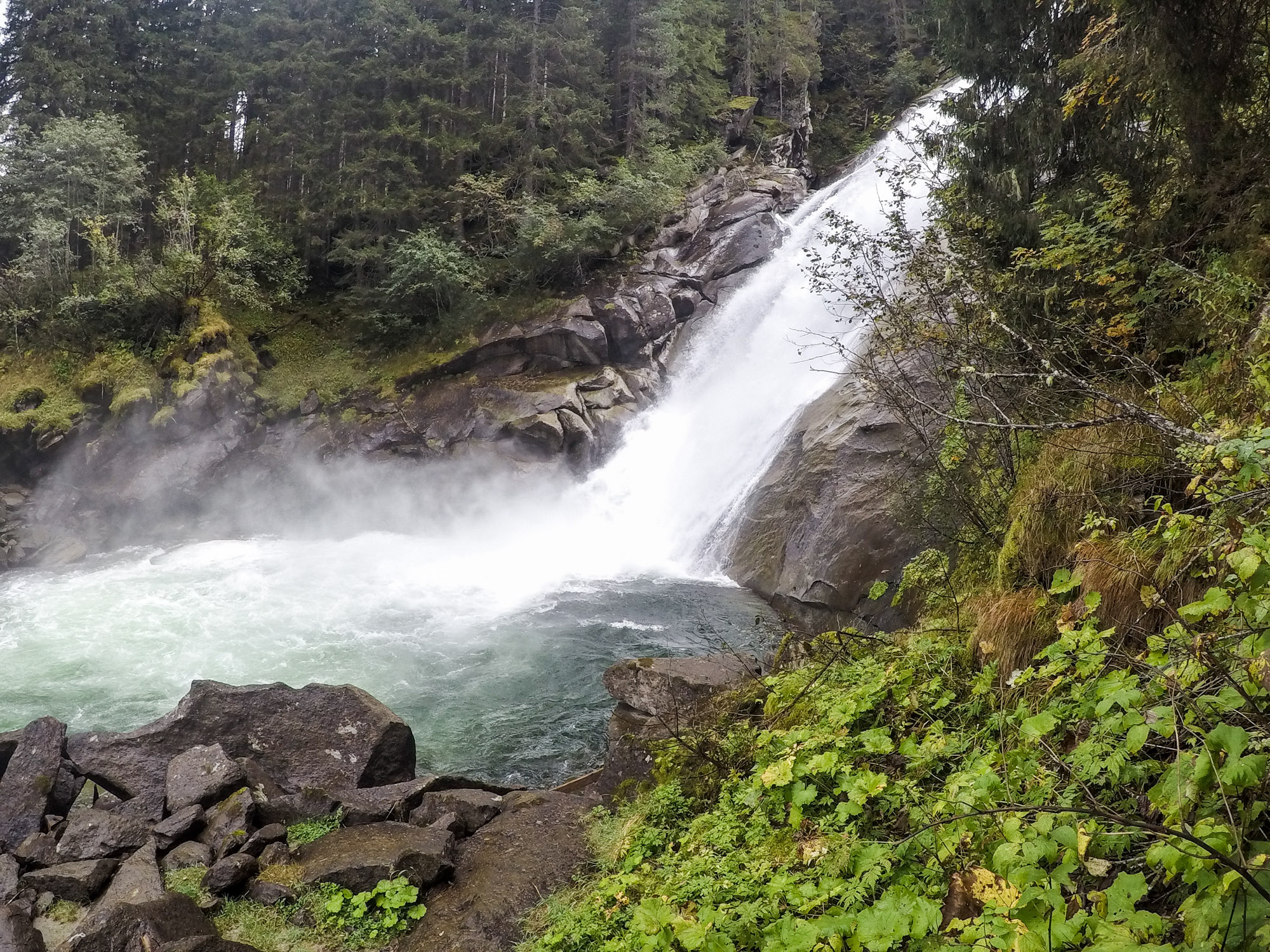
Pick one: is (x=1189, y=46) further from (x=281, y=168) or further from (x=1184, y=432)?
(x=281, y=168)

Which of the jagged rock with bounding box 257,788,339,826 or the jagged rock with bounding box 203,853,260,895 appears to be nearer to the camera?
the jagged rock with bounding box 203,853,260,895

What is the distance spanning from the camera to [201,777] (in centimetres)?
635

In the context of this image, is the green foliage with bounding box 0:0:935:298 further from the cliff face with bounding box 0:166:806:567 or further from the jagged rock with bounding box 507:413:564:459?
the jagged rock with bounding box 507:413:564:459

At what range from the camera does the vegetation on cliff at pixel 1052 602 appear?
2184 mm

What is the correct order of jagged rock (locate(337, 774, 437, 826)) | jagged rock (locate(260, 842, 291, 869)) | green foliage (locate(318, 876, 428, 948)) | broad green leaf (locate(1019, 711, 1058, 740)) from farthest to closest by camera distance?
jagged rock (locate(337, 774, 437, 826)) → jagged rock (locate(260, 842, 291, 869)) → green foliage (locate(318, 876, 428, 948)) → broad green leaf (locate(1019, 711, 1058, 740))

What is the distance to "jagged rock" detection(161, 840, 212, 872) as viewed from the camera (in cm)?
539

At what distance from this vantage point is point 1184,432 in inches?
117

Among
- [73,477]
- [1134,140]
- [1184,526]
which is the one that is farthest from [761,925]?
[73,477]

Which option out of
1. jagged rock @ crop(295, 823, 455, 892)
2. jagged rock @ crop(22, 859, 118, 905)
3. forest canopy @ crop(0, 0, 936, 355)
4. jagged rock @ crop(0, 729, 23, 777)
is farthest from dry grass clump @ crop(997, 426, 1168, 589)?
forest canopy @ crop(0, 0, 936, 355)

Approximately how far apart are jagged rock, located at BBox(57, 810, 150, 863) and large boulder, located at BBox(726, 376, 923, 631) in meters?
7.93

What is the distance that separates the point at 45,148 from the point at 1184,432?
98.5 feet

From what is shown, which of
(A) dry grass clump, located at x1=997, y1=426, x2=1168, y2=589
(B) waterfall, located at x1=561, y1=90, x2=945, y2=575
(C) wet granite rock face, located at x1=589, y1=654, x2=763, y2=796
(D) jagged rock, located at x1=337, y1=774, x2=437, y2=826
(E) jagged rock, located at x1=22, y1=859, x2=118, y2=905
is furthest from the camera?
(B) waterfall, located at x1=561, y1=90, x2=945, y2=575

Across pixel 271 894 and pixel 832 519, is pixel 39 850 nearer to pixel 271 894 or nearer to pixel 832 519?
pixel 271 894

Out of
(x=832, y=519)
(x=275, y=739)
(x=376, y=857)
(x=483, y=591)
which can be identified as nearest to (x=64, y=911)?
(x=376, y=857)
